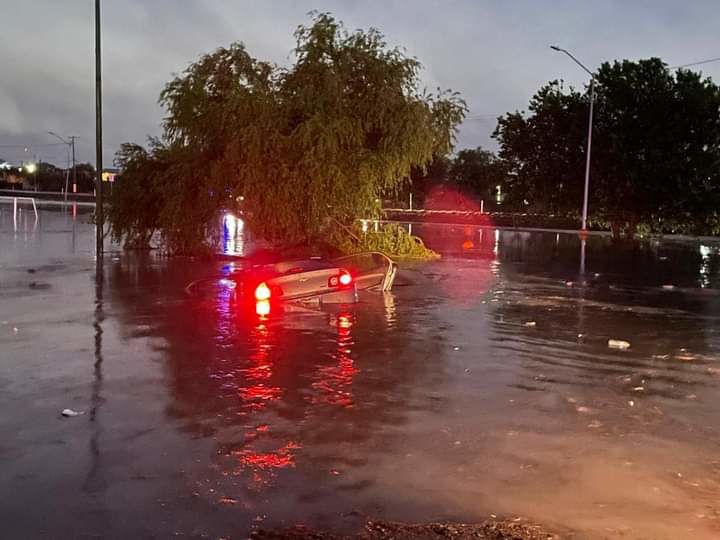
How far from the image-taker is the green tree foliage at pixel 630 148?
43656 millimetres

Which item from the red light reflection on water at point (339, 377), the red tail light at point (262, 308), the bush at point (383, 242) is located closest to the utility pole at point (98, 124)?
the bush at point (383, 242)

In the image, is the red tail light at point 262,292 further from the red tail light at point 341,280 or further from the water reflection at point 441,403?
the red tail light at point 341,280

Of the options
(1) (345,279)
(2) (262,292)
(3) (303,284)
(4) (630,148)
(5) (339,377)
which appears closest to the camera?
(5) (339,377)

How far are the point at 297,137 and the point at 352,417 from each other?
53.9ft

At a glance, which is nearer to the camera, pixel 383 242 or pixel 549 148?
pixel 383 242

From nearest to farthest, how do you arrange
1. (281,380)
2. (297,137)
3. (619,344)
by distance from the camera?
(281,380) < (619,344) < (297,137)

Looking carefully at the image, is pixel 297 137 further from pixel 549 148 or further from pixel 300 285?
pixel 549 148

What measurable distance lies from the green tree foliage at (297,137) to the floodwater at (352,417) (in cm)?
895

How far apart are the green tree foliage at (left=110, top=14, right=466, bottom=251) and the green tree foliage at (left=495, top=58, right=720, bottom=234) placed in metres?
22.9

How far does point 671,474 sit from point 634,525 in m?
1.10

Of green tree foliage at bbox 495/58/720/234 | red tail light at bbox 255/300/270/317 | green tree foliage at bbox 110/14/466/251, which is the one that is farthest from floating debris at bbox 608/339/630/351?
green tree foliage at bbox 495/58/720/234

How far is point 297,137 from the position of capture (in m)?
22.5

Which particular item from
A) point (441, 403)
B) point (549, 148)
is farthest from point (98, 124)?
point (549, 148)

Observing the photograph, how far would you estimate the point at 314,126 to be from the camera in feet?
73.5
